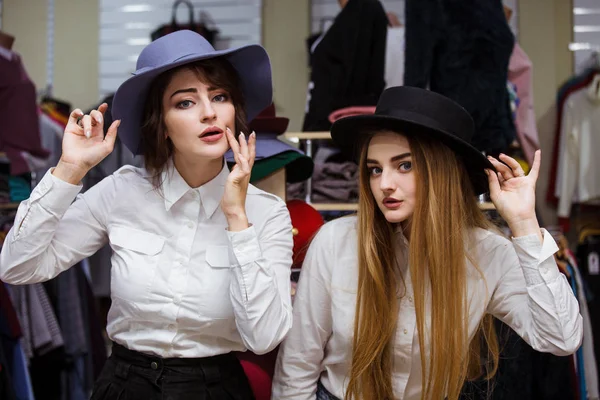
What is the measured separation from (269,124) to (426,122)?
0.82 metres

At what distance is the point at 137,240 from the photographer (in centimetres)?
166

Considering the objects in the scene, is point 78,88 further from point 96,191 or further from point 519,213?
point 519,213

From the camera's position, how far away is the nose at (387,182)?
1.62m

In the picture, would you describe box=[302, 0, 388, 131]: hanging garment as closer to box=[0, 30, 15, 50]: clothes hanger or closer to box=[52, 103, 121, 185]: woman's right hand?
box=[52, 103, 121, 185]: woman's right hand

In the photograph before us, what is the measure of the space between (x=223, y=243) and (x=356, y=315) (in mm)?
432

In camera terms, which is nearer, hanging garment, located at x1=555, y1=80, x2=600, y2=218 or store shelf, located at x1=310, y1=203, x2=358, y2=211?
store shelf, located at x1=310, y1=203, x2=358, y2=211

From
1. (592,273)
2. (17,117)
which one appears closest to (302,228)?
(17,117)

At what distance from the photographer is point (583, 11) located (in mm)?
4203

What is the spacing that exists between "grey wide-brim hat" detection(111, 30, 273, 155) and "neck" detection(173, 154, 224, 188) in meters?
0.16

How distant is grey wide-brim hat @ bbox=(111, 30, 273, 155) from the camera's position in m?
1.60

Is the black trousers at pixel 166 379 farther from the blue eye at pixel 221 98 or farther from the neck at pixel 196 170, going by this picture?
the blue eye at pixel 221 98

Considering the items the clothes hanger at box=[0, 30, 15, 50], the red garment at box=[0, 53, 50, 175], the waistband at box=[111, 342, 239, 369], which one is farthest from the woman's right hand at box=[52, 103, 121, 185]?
the clothes hanger at box=[0, 30, 15, 50]

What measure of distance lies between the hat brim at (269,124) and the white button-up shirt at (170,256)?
531mm

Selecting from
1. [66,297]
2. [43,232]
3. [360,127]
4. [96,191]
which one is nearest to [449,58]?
[360,127]
